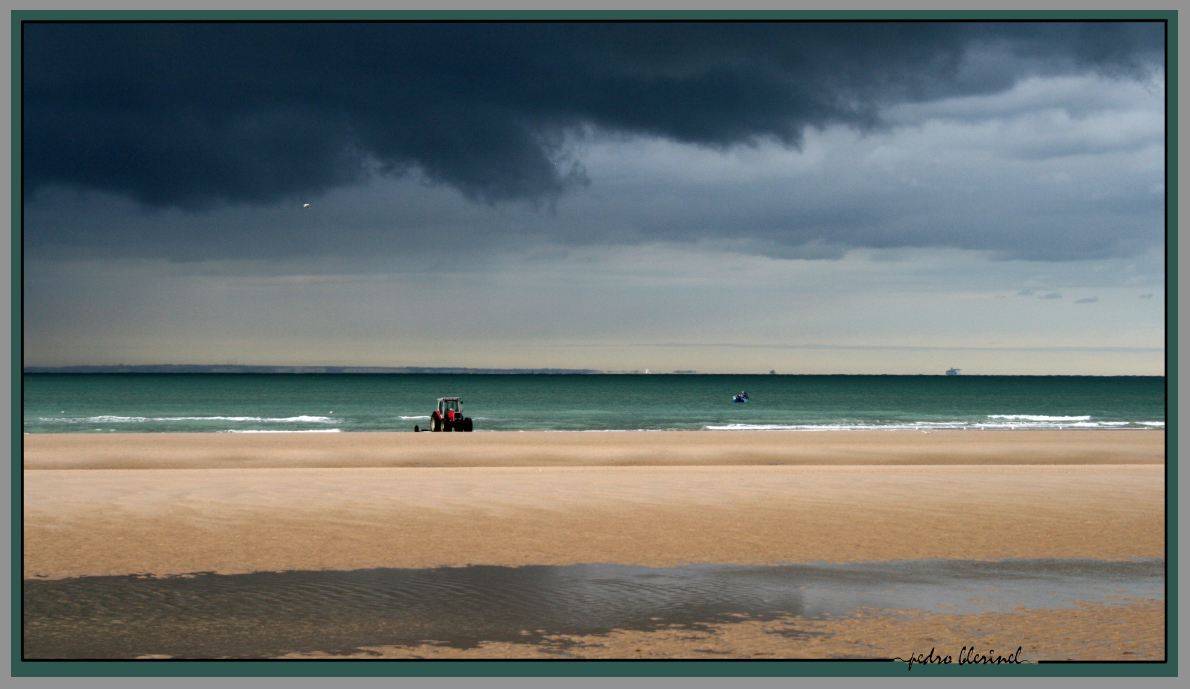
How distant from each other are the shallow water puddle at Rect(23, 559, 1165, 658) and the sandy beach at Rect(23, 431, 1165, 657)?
65 cm

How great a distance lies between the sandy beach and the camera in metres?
12.6

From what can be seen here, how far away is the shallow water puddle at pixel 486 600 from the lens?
848 cm

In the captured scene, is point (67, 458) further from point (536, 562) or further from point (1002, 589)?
point (1002, 589)

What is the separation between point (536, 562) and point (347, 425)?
58.3 metres

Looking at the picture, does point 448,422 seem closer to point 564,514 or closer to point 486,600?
point 564,514

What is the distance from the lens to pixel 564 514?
54.1ft

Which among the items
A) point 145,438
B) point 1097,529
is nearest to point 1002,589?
point 1097,529

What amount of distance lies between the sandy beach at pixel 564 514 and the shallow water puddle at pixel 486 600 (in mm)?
649

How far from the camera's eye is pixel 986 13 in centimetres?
605

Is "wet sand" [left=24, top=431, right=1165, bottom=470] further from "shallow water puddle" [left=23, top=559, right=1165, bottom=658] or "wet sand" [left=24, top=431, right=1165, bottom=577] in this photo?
"shallow water puddle" [left=23, top=559, right=1165, bottom=658]

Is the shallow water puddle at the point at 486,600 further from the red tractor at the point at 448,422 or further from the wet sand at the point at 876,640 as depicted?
the red tractor at the point at 448,422

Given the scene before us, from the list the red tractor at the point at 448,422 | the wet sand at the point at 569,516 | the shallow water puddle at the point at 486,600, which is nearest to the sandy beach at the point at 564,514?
the wet sand at the point at 569,516

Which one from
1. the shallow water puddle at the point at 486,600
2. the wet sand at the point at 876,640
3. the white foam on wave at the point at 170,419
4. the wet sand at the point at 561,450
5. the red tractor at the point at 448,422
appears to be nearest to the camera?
the wet sand at the point at 876,640

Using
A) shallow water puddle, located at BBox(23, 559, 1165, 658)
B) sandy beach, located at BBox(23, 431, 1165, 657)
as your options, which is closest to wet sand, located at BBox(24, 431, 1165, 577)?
sandy beach, located at BBox(23, 431, 1165, 657)
